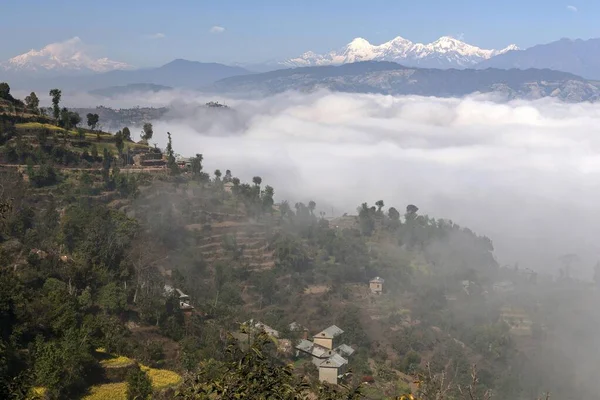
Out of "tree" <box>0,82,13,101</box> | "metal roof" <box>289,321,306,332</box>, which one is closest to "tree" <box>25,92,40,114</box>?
"tree" <box>0,82,13,101</box>

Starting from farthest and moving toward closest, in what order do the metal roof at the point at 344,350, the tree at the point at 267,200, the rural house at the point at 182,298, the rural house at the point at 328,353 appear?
1. the tree at the point at 267,200
2. the metal roof at the point at 344,350
3. the rural house at the point at 182,298
4. the rural house at the point at 328,353

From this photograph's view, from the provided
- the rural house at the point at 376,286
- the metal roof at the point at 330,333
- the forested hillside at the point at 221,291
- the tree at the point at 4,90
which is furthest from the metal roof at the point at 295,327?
the tree at the point at 4,90

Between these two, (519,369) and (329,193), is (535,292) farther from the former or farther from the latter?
(329,193)

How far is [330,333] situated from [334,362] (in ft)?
20.4

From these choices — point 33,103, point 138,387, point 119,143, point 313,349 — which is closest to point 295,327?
point 313,349

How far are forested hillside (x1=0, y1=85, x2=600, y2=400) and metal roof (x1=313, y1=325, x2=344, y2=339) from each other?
0.48 metres

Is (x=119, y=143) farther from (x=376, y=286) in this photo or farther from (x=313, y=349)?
(x=313, y=349)

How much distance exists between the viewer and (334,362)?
27.3 meters

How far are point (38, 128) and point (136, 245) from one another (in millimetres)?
16901

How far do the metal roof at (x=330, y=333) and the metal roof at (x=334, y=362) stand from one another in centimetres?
367

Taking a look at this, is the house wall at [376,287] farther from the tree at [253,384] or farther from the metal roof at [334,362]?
the tree at [253,384]

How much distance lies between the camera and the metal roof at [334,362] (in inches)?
1053

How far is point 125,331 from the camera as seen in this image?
21.5 m

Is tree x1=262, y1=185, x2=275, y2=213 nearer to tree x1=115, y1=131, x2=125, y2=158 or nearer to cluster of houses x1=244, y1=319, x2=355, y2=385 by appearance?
tree x1=115, y1=131, x2=125, y2=158
